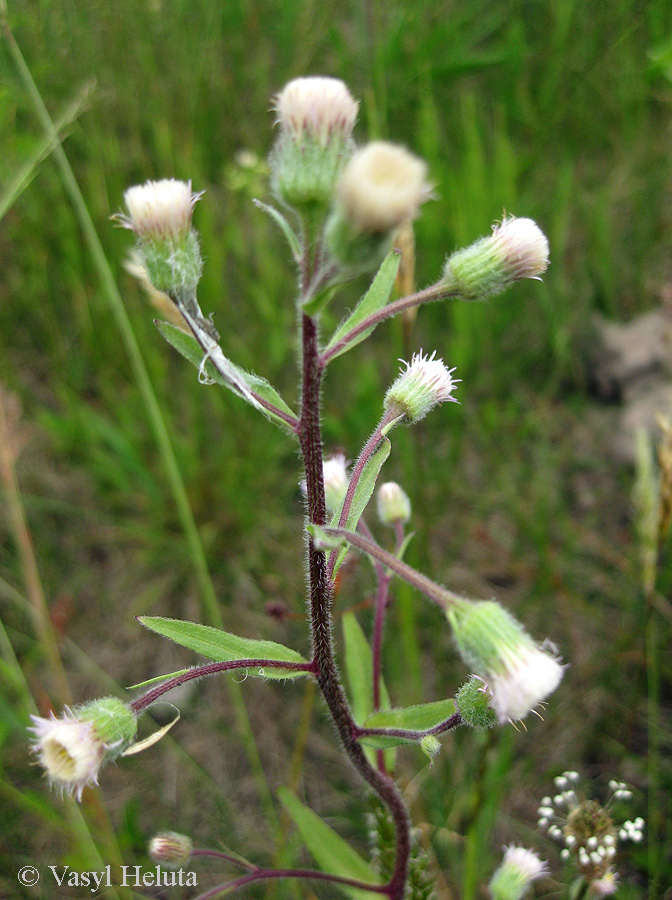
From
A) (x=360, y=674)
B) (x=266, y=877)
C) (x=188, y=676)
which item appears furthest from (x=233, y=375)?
(x=266, y=877)

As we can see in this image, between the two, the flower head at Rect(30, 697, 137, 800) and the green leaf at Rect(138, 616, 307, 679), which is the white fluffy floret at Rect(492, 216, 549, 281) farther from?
the flower head at Rect(30, 697, 137, 800)

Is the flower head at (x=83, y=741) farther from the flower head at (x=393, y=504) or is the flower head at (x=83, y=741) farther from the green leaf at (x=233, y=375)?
the flower head at (x=393, y=504)

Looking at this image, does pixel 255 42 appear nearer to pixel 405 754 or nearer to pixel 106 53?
pixel 106 53

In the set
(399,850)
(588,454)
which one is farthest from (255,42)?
(399,850)

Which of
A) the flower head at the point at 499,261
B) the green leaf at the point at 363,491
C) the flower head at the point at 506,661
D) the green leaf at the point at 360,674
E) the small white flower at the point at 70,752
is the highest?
the flower head at the point at 499,261

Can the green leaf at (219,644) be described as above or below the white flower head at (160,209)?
below

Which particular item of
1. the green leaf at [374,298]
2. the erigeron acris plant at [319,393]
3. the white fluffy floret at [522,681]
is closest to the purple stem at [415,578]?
the erigeron acris plant at [319,393]

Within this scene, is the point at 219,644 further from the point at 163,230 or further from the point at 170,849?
the point at 163,230
